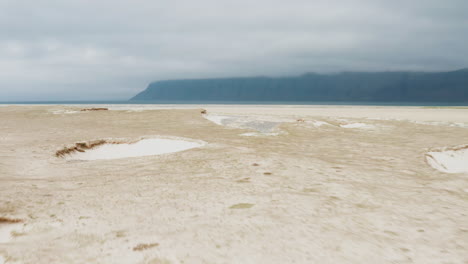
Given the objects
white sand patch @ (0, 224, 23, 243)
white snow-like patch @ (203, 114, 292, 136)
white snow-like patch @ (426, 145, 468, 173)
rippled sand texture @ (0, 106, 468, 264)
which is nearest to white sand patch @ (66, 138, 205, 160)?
rippled sand texture @ (0, 106, 468, 264)

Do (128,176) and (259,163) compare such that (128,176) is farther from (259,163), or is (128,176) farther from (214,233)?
(214,233)

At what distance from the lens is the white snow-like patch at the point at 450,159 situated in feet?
31.4

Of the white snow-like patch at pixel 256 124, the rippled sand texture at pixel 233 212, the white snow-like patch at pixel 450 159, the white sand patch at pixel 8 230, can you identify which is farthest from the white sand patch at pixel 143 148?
the white snow-like patch at pixel 450 159

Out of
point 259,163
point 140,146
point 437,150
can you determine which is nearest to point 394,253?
point 259,163

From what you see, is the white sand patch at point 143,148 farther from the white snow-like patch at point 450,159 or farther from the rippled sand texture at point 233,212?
the white snow-like patch at point 450,159

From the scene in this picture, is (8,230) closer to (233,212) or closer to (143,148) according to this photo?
(233,212)

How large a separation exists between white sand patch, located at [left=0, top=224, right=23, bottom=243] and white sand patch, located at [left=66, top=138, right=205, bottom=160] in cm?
724

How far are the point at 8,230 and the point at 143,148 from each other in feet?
27.4

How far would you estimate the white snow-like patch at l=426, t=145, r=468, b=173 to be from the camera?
956 cm

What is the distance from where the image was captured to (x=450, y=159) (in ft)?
34.8

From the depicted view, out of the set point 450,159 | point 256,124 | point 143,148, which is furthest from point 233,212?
point 256,124

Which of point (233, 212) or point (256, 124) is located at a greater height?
point (256, 124)

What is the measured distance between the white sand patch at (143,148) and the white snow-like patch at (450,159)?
8.11 metres

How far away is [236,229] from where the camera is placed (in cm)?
380
